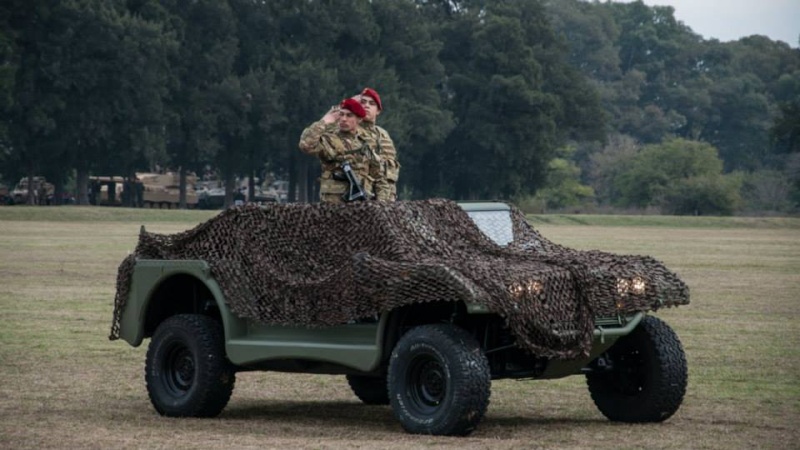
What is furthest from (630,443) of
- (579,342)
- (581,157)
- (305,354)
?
(581,157)

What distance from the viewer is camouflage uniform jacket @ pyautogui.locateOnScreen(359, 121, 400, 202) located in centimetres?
1434

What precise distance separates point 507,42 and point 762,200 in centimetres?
2271

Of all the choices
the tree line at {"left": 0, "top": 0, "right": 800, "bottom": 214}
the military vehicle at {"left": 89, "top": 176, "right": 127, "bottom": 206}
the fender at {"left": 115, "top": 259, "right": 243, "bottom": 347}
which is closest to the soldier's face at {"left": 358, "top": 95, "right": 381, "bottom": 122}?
the fender at {"left": 115, "top": 259, "right": 243, "bottom": 347}

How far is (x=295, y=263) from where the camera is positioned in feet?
43.7

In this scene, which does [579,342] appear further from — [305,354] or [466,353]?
[305,354]

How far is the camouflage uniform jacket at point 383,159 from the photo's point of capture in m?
14.3

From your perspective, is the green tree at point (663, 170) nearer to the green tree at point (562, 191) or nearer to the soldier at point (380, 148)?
the green tree at point (562, 191)

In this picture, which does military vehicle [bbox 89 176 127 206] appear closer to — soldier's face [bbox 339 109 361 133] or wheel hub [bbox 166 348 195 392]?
wheel hub [bbox 166 348 195 392]

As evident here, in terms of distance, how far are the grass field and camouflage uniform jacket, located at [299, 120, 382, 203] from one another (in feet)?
5.96

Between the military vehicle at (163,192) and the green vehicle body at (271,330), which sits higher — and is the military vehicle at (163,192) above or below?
below

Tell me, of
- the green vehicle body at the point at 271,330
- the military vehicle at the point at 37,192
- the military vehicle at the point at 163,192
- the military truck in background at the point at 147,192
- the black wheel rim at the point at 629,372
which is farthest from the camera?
the military vehicle at the point at 163,192

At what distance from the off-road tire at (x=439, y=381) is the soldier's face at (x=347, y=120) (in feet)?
7.85

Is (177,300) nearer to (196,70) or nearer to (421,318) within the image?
(421,318)

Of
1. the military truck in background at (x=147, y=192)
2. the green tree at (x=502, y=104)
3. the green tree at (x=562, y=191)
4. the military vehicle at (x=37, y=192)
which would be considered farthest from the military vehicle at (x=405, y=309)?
the green tree at (x=562, y=191)
